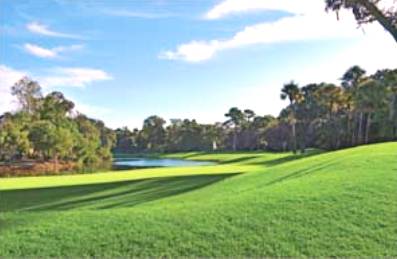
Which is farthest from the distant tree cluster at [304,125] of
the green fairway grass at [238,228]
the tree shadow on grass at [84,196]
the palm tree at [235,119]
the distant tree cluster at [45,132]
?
the distant tree cluster at [45,132]

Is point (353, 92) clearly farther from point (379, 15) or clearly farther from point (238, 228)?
point (238, 228)

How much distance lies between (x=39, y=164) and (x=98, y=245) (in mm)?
51597

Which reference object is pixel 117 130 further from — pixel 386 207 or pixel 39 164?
pixel 386 207

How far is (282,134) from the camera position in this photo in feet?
271

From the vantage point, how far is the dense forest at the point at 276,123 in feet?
177

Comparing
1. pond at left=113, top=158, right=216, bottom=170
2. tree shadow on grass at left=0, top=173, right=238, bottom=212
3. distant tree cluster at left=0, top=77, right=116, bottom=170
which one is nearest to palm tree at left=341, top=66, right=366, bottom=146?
pond at left=113, top=158, right=216, bottom=170

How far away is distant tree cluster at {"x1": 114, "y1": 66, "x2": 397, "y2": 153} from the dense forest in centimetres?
9

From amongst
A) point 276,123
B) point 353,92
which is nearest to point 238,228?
point 353,92

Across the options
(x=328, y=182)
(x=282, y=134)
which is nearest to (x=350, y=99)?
(x=282, y=134)

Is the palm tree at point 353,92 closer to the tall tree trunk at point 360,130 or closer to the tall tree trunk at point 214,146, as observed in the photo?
the tall tree trunk at point 360,130

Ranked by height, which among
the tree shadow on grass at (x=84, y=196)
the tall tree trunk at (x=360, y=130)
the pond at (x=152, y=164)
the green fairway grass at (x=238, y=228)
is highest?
the tall tree trunk at (x=360, y=130)

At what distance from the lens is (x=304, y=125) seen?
78000 millimetres

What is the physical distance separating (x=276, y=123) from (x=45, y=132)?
41.5 metres

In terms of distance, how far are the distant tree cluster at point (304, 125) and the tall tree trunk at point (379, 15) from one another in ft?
35.2
